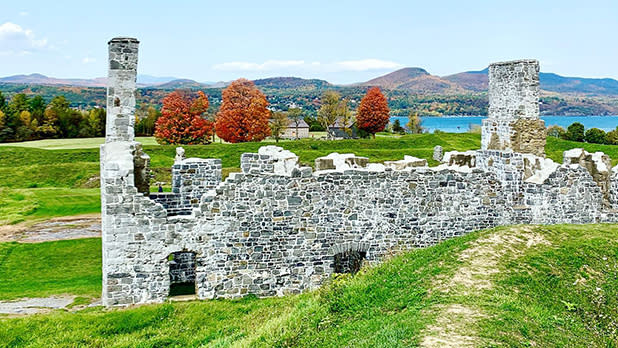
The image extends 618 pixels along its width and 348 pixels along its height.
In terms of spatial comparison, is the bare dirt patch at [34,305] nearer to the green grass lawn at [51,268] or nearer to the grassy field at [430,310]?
the green grass lawn at [51,268]

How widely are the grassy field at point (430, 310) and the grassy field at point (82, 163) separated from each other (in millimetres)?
19128

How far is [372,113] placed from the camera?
73.5 metres

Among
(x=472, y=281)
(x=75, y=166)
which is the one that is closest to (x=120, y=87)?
(x=472, y=281)

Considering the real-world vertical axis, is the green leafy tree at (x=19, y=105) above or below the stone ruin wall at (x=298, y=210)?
above

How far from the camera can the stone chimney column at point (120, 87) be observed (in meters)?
15.6

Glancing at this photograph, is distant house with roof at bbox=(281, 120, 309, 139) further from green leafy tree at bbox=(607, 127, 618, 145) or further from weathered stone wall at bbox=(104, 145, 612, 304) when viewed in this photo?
weathered stone wall at bbox=(104, 145, 612, 304)

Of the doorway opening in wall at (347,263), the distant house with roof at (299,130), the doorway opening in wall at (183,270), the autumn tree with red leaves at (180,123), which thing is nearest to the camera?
the doorway opening in wall at (347,263)

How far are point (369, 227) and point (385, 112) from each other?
194 ft

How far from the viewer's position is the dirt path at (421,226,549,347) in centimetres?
888

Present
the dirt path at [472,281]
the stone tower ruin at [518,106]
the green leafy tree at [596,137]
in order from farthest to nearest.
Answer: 1. the green leafy tree at [596,137]
2. the stone tower ruin at [518,106]
3. the dirt path at [472,281]

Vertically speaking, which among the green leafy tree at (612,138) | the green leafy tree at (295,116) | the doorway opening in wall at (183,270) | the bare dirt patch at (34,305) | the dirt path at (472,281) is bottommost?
the bare dirt patch at (34,305)

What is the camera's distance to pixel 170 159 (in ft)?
160

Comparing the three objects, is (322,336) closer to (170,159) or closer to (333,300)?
(333,300)

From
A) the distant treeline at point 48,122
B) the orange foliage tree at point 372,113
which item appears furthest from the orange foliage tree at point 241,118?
the distant treeline at point 48,122
